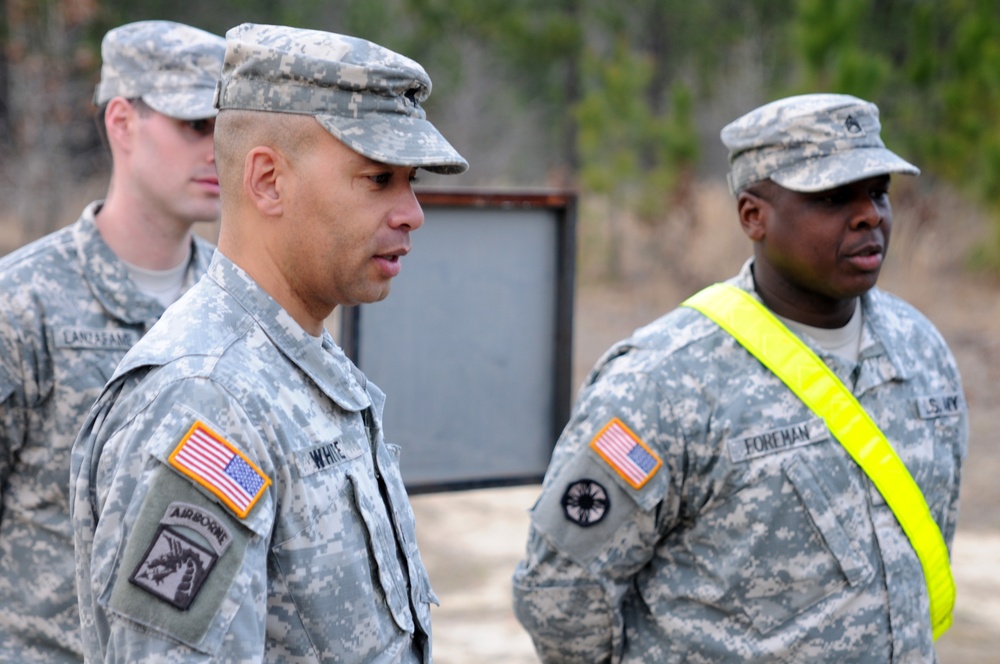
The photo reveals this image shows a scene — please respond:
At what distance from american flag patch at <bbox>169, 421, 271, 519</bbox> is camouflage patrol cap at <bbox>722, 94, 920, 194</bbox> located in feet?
5.61

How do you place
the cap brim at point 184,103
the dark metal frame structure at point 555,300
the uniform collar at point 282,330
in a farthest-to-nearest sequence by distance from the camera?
1. the dark metal frame structure at point 555,300
2. the cap brim at point 184,103
3. the uniform collar at point 282,330

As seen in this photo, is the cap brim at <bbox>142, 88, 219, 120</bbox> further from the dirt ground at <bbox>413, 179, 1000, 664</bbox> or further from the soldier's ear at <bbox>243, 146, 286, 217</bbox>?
the dirt ground at <bbox>413, 179, 1000, 664</bbox>

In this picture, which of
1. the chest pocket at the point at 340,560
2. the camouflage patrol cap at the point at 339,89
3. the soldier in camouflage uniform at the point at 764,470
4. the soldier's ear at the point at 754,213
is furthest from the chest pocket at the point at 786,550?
the camouflage patrol cap at the point at 339,89

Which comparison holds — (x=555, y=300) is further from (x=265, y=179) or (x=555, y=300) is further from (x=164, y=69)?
(x=265, y=179)

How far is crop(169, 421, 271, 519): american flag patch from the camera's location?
1.51m

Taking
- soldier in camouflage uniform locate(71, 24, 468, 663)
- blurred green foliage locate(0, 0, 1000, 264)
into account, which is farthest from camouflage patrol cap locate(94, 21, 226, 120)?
blurred green foliage locate(0, 0, 1000, 264)

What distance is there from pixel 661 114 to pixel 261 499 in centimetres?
1636

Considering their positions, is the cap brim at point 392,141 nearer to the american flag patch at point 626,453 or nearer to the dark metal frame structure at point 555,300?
the american flag patch at point 626,453

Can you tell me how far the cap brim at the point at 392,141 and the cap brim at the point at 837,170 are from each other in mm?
1319

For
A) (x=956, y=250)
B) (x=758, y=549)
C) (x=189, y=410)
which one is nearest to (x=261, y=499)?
(x=189, y=410)

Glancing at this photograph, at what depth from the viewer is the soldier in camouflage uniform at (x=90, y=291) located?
269 cm

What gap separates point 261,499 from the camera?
1561 mm

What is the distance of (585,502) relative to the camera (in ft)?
9.16

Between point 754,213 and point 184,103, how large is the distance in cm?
142
